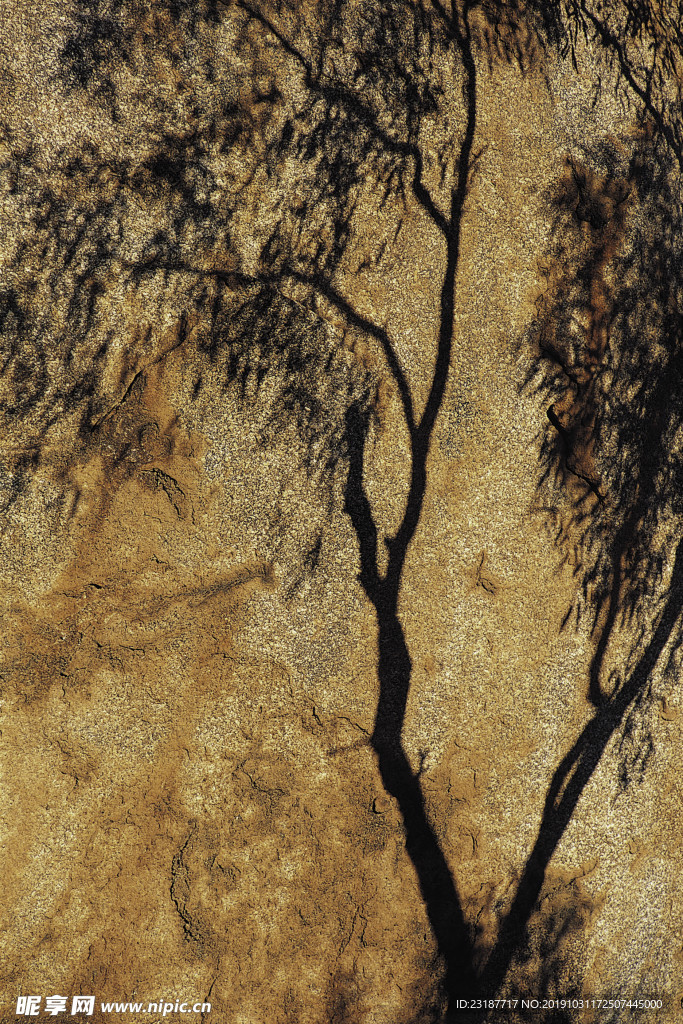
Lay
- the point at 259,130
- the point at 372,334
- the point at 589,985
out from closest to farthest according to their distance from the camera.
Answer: the point at 259,130, the point at 372,334, the point at 589,985

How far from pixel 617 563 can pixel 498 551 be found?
0.67 m

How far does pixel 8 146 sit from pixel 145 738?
2585 millimetres

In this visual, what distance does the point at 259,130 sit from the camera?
2.65 m

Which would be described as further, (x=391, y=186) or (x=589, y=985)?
(x=589, y=985)

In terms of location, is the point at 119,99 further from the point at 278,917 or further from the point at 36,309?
the point at 278,917

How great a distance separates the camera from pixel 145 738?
8.86ft

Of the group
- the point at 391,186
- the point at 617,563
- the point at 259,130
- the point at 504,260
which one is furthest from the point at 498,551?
the point at 259,130

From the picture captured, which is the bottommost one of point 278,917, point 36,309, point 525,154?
point 278,917

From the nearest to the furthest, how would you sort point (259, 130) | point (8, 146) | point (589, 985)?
point (8, 146) < point (259, 130) < point (589, 985)

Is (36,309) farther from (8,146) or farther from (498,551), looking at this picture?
(498,551)

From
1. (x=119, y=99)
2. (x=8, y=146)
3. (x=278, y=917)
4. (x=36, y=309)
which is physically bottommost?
(x=278, y=917)

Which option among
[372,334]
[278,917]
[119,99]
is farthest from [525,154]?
[278,917]

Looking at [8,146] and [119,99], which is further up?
[119,99]

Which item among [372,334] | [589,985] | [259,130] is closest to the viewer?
[259,130]
